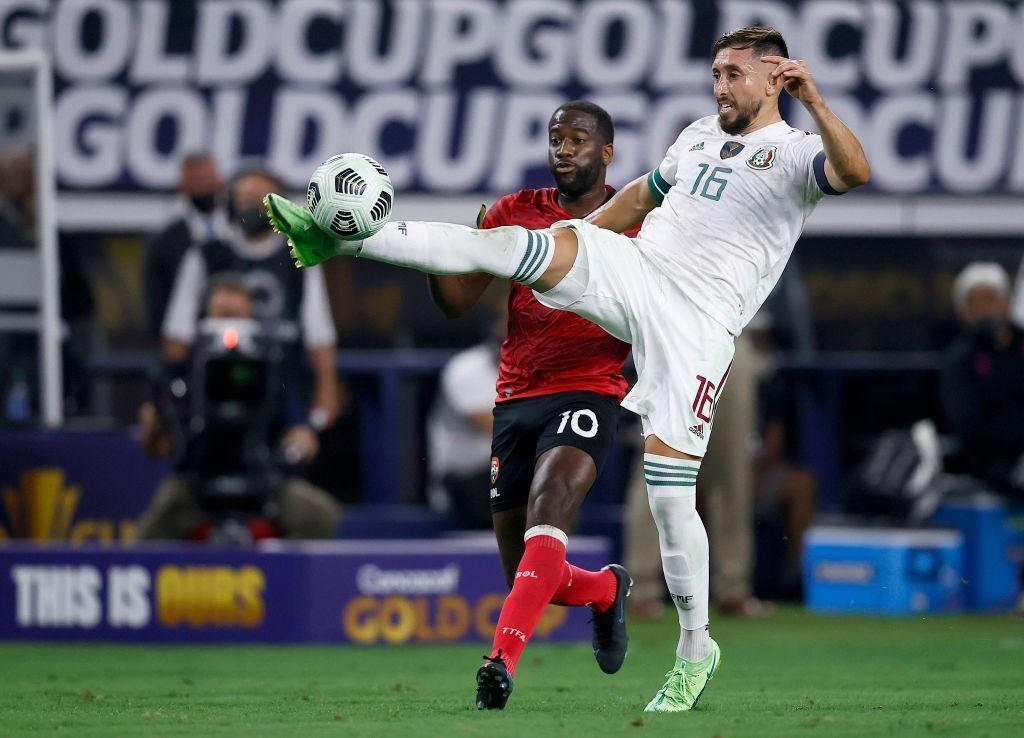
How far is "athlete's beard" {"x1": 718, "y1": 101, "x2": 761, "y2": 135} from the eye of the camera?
7215mm

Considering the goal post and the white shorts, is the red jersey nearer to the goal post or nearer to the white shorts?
the white shorts

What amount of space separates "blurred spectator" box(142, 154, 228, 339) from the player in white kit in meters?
5.97

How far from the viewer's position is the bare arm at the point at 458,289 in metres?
7.56

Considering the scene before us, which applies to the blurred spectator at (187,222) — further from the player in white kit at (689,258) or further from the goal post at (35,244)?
the player in white kit at (689,258)

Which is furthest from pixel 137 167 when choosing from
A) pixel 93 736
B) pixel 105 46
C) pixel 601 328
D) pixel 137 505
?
pixel 93 736

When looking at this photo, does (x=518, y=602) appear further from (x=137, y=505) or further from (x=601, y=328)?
(x=137, y=505)

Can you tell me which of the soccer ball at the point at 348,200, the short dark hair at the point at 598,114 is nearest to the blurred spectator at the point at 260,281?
the short dark hair at the point at 598,114

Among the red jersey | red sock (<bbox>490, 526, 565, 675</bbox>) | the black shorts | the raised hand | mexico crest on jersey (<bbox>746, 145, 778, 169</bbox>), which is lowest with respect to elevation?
red sock (<bbox>490, 526, 565, 675</bbox>)

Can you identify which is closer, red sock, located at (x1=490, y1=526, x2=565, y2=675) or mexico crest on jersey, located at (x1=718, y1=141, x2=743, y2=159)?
red sock, located at (x1=490, y1=526, x2=565, y2=675)

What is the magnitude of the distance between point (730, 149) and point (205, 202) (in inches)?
247

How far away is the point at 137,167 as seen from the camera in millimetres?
13734

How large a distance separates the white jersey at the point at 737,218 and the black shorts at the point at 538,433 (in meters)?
0.70

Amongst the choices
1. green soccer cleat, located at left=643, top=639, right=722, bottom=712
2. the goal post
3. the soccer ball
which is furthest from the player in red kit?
the goal post

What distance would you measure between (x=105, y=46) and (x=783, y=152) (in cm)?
768
